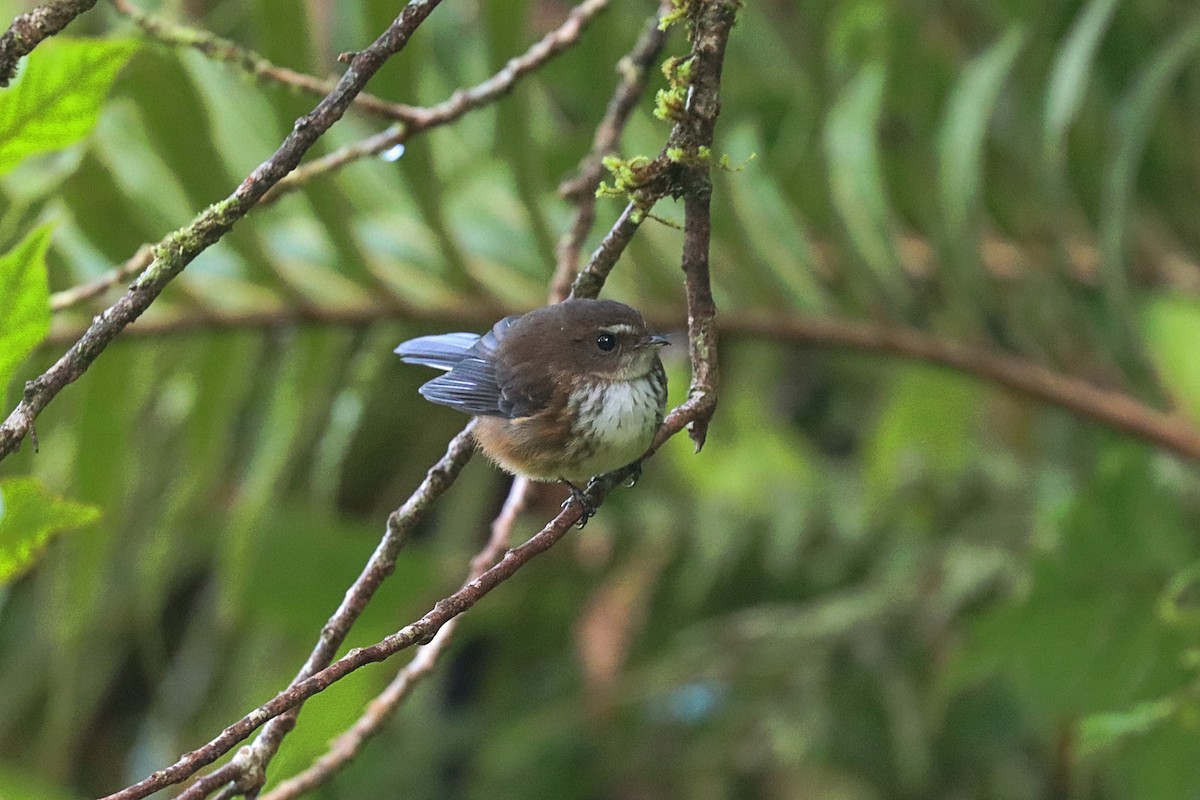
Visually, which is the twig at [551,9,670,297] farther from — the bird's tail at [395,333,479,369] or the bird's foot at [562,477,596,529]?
the bird's foot at [562,477,596,529]

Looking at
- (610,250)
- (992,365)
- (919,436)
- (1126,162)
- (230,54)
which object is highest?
(230,54)

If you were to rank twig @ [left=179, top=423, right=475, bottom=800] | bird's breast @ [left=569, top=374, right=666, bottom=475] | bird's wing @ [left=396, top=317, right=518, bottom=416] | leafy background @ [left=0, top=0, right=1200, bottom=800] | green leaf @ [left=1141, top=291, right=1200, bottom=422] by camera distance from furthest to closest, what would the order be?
green leaf @ [left=1141, top=291, right=1200, bottom=422]
leafy background @ [left=0, top=0, right=1200, bottom=800]
bird's wing @ [left=396, top=317, right=518, bottom=416]
bird's breast @ [left=569, top=374, right=666, bottom=475]
twig @ [left=179, top=423, right=475, bottom=800]

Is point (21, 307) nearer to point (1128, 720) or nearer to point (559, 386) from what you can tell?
point (559, 386)

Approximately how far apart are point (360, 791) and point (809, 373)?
1999 mm

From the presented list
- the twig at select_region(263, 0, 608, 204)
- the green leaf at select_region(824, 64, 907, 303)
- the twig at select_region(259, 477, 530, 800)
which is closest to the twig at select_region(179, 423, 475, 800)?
the twig at select_region(259, 477, 530, 800)

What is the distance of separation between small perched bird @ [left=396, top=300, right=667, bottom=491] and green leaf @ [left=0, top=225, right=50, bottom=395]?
16.5 inches

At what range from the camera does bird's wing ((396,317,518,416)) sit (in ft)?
4.47

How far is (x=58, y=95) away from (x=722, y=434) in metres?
2.51

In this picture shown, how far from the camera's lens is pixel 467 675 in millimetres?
3961

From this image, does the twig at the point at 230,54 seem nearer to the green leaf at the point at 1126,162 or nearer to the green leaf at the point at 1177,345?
the green leaf at the point at 1126,162

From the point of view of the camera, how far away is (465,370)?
141cm

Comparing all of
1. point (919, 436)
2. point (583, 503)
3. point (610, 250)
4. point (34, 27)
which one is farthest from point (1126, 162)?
point (34, 27)

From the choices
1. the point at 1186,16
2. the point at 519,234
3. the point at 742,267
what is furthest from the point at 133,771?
the point at 1186,16

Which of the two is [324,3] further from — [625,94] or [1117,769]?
[1117,769]
